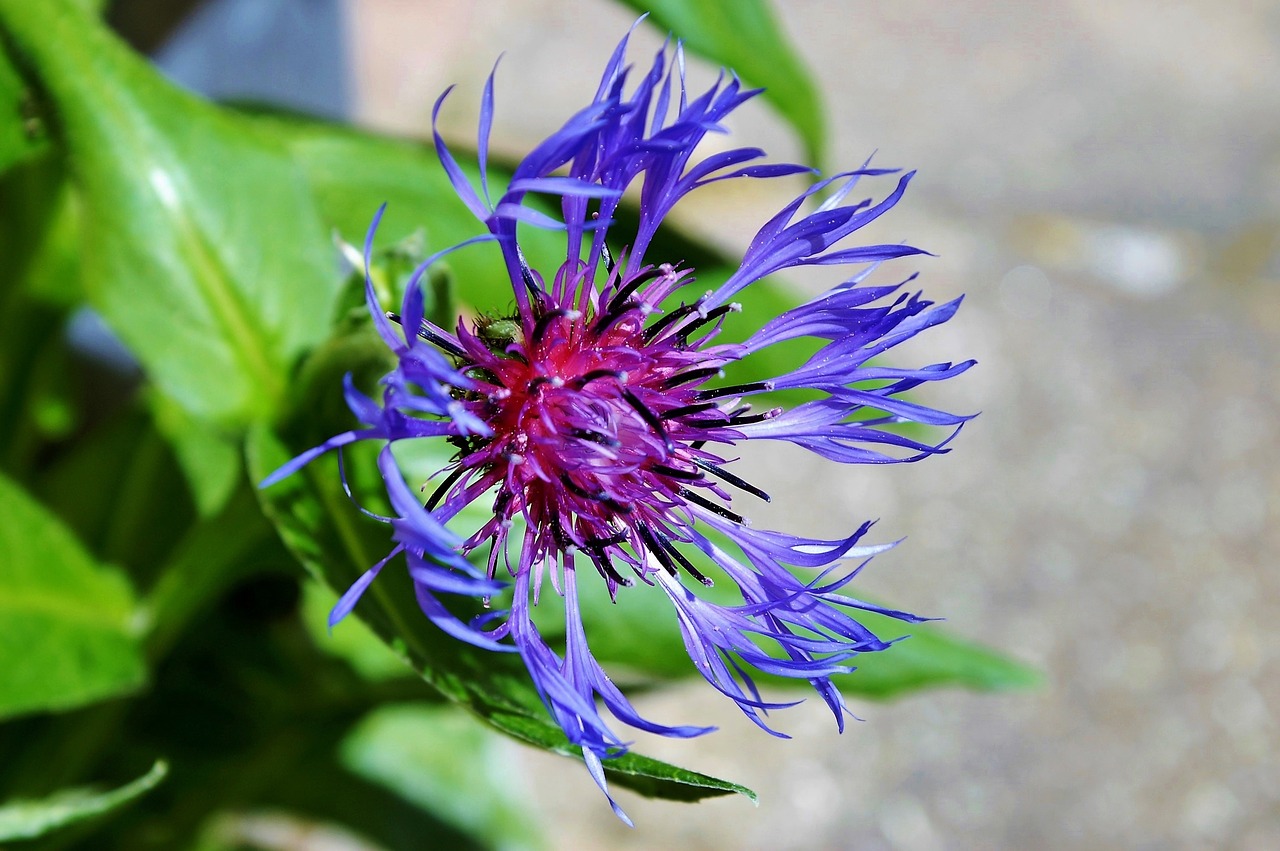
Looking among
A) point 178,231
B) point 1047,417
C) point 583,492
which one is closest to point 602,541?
point 583,492

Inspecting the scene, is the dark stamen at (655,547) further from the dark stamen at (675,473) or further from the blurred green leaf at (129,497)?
the blurred green leaf at (129,497)

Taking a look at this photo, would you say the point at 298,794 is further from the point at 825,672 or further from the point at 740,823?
the point at 825,672

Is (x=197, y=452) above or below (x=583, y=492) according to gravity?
below

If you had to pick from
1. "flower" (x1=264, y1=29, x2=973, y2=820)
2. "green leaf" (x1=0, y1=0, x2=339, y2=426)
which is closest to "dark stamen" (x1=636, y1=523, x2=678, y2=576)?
"flower" (x1=264, y1=29, x2=973, y2=820)

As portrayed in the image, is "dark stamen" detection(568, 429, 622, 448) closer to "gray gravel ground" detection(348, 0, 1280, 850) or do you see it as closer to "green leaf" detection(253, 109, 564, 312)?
"green leaf" detection(253, 109, 564, 312)

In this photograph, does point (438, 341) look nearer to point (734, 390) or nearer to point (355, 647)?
point (734, 390)

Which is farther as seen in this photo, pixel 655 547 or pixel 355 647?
pixel 355 647

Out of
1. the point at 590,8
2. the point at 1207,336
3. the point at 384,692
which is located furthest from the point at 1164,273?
the point at 384,692
